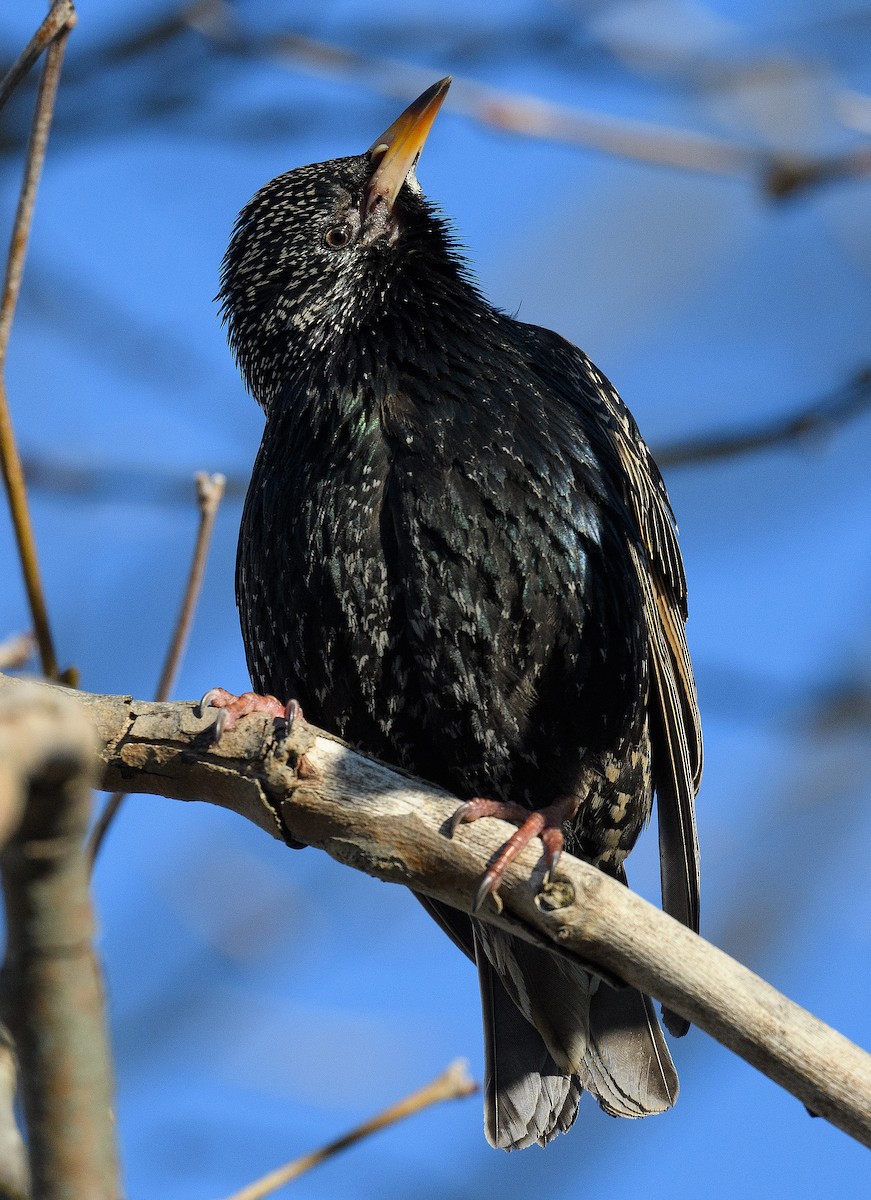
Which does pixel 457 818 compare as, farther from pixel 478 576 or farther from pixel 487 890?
pixel 478 576

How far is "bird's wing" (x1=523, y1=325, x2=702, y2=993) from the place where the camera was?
4.04 metres

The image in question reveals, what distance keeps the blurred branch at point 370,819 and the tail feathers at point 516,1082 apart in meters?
1.16

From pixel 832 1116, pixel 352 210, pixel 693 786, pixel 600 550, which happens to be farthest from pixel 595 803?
pixel 352 210

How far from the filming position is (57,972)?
166 centimetres

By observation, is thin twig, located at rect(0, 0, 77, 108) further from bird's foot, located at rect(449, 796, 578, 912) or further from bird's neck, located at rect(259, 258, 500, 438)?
bird's foot, located at rect(449, 796, 578, 912)

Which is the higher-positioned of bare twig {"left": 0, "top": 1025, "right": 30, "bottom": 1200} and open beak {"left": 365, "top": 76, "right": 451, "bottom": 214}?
open beak {"left": 365, "top": 76, "right": 451, "bottom": 214}

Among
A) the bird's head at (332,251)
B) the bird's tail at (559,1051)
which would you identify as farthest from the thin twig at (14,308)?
the bird's tail at (559,1051)

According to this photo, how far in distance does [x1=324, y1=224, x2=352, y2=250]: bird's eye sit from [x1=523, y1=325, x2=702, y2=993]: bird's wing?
627mm

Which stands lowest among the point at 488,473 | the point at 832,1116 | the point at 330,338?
the point at 832,1116

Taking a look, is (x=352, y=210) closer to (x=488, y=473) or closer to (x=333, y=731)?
(x=488, y=473)

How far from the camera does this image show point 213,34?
14.6 feet

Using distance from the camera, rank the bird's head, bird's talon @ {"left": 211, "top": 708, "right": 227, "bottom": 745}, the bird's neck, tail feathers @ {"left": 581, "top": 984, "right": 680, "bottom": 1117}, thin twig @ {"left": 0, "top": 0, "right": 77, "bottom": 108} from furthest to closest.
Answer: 1. the bird's head
2. tail feathers @ {"left": 581, "top": 984, "right": 680, "bottom": 1117}
3. the bird's neck
4. bird's talon @ {"left": 211, "top": 708, "right": 227, "bottom": 745}
5. thin twig @ {"left": 0, "top": 0, "right": 77, "bottom": 108}

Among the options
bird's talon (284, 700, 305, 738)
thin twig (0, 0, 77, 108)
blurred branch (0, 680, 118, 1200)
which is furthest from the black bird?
blurred branch (0, 680, 118, 1200)

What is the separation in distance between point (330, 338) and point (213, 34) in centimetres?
110
